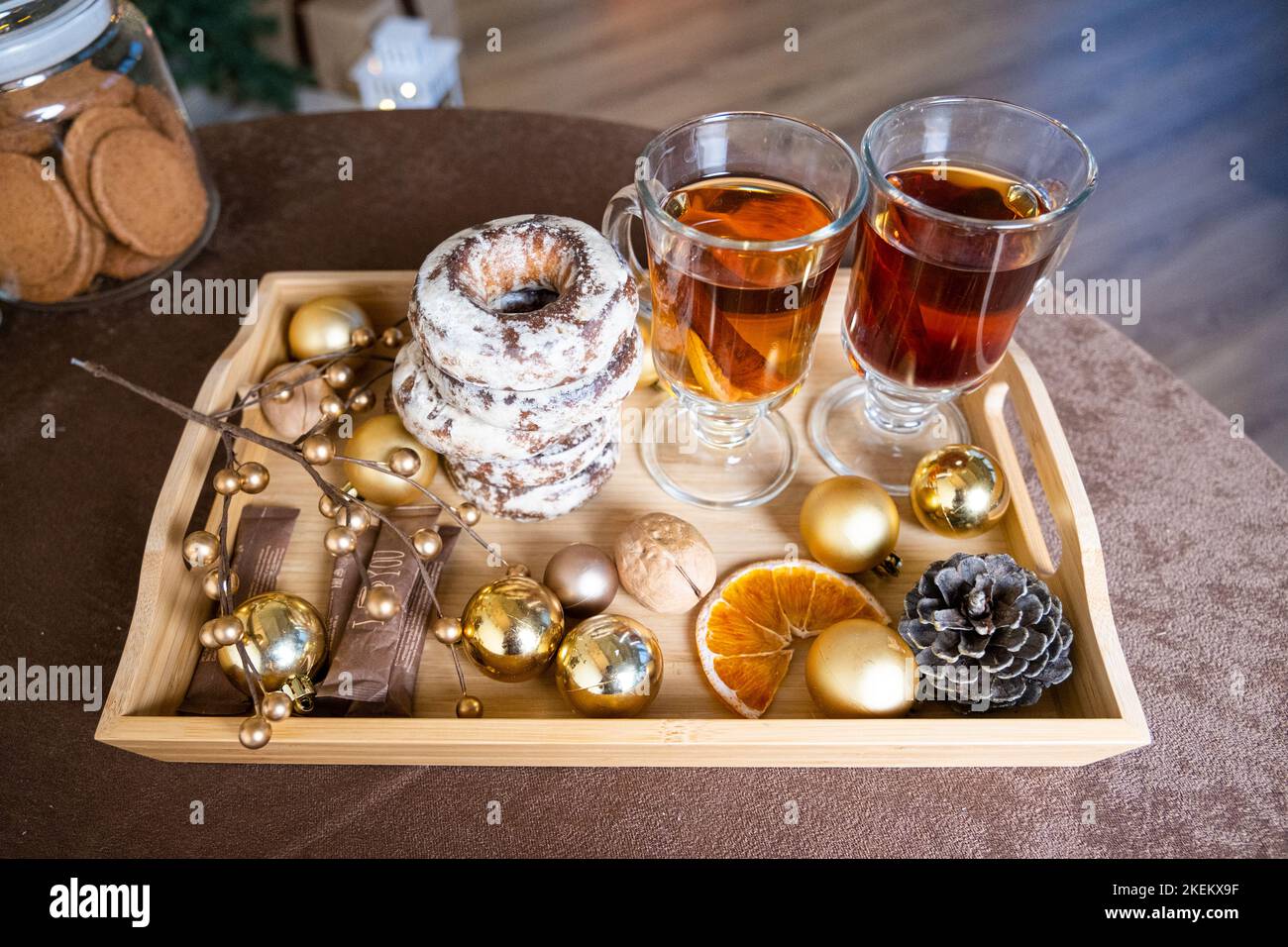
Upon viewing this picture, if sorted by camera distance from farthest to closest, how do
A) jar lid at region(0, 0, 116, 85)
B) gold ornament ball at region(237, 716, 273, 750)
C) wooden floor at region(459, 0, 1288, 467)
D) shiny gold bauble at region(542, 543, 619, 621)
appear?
wooden floor at region(459, 0, 1288, 467) < jar lid at region(0, 0, 116, 85) < shiny gold bauble at region(542, 543, 619, 621) < gold ornament ball at region(237, 716, 273, 750)

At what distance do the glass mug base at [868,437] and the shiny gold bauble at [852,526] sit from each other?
95 millimetres

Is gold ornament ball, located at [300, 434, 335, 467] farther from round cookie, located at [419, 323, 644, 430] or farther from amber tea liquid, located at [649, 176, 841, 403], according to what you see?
amber tea liquid, located at [649, 176, 841, 403]

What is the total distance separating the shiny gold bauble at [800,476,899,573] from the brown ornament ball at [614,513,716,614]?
0.30 ft

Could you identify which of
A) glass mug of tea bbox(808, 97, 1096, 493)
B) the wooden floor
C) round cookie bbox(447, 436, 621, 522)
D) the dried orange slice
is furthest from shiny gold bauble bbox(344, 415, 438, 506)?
the wooden floor

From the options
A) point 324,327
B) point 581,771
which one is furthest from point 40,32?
point 581,771

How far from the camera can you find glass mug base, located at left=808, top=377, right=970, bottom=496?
34.0 inches

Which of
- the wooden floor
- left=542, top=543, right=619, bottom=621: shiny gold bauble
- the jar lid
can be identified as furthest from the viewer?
the wooden floor

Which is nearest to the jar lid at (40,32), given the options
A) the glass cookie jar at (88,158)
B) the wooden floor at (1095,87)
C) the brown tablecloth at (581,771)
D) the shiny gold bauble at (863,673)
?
the glass cookie jar at (88,158)

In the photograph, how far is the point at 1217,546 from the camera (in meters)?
0.85

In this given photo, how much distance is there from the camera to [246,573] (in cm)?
77

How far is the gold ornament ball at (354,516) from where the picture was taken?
71 cm

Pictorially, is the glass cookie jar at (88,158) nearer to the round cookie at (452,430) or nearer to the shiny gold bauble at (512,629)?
the round cookie at (452,430)

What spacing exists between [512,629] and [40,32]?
707mm
